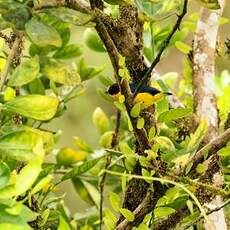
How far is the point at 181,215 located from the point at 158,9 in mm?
280

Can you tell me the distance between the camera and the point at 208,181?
786 mm

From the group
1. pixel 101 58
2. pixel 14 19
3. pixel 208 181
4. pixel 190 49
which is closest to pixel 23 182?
pixel 14 19

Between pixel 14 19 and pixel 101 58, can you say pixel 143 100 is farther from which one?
pixel 101 58

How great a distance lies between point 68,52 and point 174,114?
0.41m

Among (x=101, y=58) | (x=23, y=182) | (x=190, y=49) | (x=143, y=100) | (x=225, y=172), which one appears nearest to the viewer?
(x=23, y=182)

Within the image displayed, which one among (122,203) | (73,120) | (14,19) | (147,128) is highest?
(14,19)

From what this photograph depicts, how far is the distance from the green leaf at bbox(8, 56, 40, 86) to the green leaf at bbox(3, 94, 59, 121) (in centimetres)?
4

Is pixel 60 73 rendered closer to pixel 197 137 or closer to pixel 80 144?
pixel 197 137

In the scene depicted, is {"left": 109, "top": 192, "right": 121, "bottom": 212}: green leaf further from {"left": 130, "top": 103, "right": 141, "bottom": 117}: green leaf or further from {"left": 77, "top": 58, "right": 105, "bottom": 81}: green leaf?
{"left": 77, "top": 58, "right": 105, "bottom": 81}: green leaf

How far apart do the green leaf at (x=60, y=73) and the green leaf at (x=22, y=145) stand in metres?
0.23

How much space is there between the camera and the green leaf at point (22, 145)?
0.63 meters

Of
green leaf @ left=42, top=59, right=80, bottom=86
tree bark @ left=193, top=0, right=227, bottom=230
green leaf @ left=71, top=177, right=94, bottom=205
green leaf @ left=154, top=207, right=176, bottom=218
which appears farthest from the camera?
green leaf @ left=71, top=177, right=94, bottom=205

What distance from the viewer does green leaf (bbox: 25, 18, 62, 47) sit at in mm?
614

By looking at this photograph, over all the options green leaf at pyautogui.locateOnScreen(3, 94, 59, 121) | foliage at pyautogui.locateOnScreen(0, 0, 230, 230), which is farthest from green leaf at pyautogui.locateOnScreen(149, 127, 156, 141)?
green leaf at pyautogui.locateOnScreen(3, 94, 59, 121)
